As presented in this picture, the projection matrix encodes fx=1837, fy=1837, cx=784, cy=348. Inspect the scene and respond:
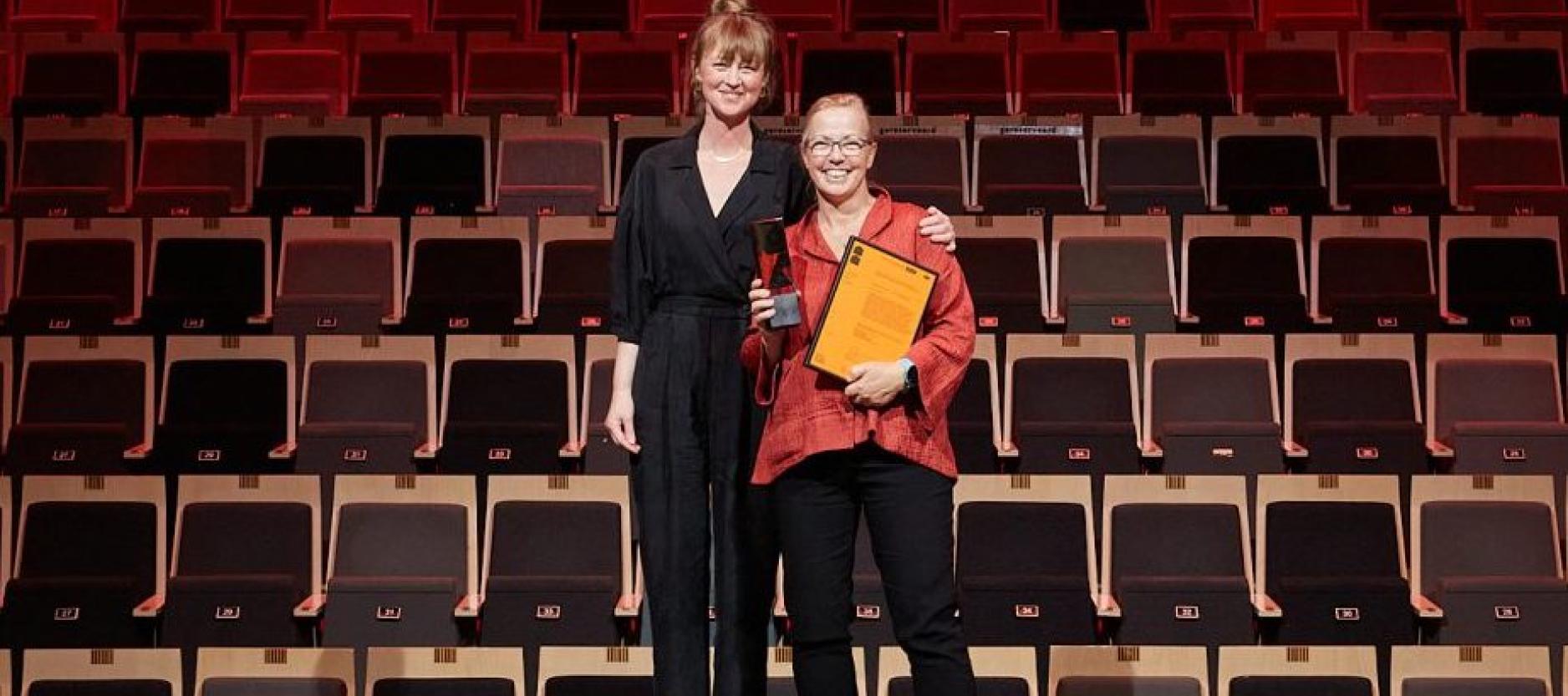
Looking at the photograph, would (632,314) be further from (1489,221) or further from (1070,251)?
(1489,221)

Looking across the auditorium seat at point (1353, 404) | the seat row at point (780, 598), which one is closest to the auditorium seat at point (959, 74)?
the auditorium seat at point (1353, 404)

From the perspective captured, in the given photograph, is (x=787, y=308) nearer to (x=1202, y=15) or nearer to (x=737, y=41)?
(x=737, y=41)

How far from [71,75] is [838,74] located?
4.48 feet

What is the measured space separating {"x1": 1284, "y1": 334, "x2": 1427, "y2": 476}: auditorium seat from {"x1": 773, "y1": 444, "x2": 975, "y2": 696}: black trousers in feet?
3.99

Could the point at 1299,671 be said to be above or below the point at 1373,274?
below

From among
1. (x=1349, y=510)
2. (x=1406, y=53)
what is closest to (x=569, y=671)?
(x=1349, y=510)

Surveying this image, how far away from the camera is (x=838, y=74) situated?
3.22 metres

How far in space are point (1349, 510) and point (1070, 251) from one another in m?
0.66

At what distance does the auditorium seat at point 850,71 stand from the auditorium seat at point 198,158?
3.06 feet

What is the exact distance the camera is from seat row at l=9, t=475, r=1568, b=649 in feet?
6.69

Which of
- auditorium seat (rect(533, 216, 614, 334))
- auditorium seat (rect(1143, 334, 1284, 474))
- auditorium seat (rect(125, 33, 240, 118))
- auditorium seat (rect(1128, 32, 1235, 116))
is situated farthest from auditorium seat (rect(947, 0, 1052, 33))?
auditorium seat (rect(125, 33, 240, 118))

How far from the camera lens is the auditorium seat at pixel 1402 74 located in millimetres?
3229

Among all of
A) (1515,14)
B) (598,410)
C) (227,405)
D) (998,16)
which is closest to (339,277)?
(227,405)

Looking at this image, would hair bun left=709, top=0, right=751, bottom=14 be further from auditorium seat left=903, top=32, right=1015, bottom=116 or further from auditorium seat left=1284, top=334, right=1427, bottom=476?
auditorium seat left=903, top=32, right=1015, bottom=116
